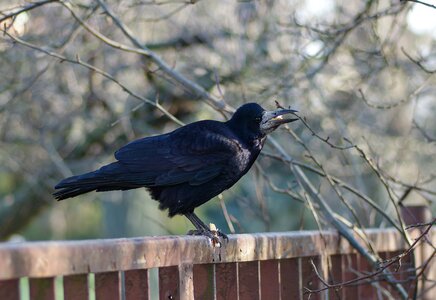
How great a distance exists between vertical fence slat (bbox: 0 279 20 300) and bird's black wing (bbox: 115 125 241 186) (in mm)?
2576

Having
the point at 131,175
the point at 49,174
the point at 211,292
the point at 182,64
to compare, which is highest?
the point at 182,64

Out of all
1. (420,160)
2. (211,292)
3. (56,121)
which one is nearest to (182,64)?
(56,121)

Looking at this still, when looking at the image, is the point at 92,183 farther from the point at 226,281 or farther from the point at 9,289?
the point at 9,289

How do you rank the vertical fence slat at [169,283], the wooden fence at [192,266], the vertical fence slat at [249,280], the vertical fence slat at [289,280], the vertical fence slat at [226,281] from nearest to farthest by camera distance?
the wooden fence at [192,266] → the vertical fence slat at [169,283] → the vertical fence slat at [226,281] → the vertical fence slat at [249,280] → the vertical fence slat at [289,280]

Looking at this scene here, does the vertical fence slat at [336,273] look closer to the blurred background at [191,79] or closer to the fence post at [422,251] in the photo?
the fence post at [422,251]

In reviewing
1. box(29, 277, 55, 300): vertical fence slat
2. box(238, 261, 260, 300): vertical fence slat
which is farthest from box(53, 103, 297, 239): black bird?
box(29, 277, 55, 300): vertical fence slat

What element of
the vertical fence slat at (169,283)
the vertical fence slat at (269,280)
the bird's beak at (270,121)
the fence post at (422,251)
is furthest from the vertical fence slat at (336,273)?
the vertical fence slat at (169,283)

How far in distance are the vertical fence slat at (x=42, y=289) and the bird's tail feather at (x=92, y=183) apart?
6.33ft

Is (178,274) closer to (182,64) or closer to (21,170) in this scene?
(182,64)

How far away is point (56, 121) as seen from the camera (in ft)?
29.8

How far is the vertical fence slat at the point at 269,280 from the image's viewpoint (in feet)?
11.7

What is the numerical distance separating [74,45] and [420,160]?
5309 millimetres

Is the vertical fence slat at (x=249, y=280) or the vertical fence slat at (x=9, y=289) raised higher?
the vertical fence slat at (x=249, y=280)

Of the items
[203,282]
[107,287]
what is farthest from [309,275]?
[107,287]
